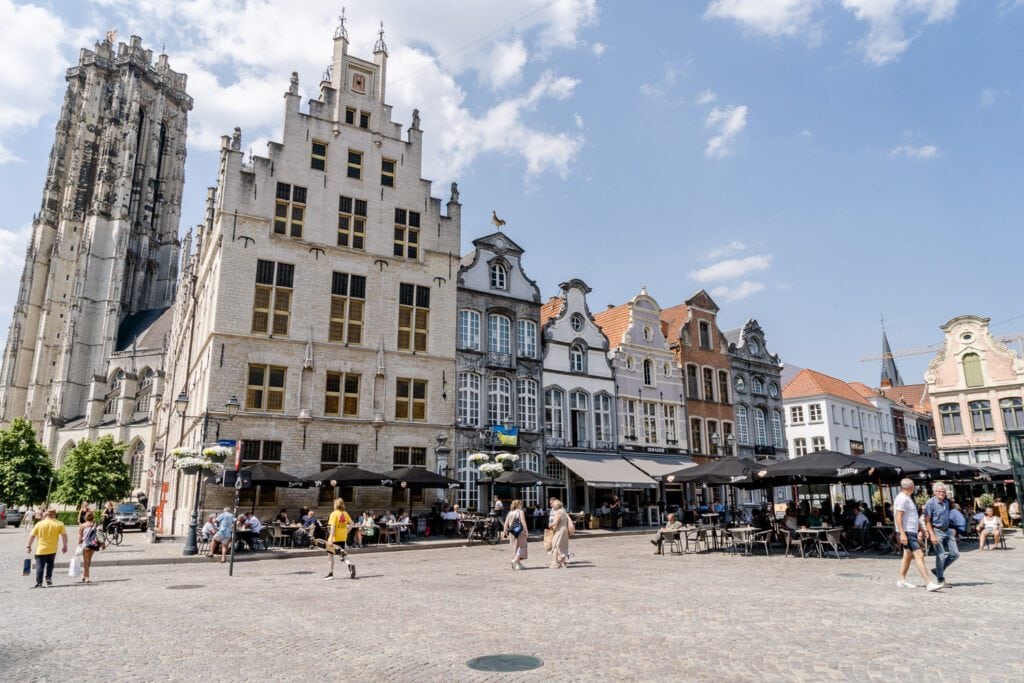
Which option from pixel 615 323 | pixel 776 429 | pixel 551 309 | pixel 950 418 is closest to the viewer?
pixel 551 309

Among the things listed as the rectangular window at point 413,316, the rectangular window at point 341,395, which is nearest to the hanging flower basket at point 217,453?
the rectangular window at point 341,395

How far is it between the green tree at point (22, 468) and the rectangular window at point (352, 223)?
1754 inches

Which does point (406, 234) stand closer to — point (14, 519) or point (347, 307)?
point (347, 307)

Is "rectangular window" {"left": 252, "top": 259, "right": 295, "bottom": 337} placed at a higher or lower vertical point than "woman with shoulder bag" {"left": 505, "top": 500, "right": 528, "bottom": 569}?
higher

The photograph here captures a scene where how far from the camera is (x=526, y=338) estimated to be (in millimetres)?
32906

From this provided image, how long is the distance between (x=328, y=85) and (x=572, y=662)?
28902 millimetres

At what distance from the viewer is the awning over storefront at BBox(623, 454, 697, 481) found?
111 ft

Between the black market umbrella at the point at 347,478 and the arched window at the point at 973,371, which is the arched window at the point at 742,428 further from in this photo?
the black market umbrella at the point at 347,478

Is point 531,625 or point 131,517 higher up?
point 131,517

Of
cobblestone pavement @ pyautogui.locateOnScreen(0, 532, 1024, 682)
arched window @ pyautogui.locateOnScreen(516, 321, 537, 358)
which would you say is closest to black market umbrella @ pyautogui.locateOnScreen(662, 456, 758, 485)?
cobblestone pavement @ pyautogui.locateOnScreen(0, 532, 1024, 682)

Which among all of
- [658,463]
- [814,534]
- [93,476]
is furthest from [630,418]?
[93,476]

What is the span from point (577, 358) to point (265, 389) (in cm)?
1595

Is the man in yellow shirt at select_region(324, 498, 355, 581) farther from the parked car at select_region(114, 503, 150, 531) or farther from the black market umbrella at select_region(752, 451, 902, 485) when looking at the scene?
the parked car at select_region(114, 503, 150, 531)

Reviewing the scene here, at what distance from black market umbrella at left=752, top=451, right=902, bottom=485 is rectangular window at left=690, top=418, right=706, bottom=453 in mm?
18561
